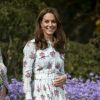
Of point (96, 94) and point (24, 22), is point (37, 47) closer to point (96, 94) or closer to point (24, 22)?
point (96, 94)

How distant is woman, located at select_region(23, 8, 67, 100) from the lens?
5402 millimetres

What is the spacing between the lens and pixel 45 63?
544cm

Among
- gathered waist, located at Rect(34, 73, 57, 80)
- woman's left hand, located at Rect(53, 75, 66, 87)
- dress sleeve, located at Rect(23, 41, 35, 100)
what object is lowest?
woman's left hand, located at Rect(53, 75, 66, 87)

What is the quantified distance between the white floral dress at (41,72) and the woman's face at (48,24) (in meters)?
0.16

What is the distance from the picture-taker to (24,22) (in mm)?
9305

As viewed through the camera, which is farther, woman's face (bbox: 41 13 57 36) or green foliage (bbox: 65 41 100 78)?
green foliage (bbox: 65 41 100 78)

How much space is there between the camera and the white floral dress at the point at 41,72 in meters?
5.39

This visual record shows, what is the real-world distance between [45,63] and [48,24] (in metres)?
0.38

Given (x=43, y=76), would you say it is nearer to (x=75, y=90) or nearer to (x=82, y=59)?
(x=75, y=90)

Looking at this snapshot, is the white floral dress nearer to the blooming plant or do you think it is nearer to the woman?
the woman

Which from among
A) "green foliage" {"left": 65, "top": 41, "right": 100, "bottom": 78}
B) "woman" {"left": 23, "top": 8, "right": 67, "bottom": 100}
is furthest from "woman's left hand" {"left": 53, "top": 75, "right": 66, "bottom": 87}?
"green foliage" {"left": 65, "top": 41, "right": 100, "bottom": 78}

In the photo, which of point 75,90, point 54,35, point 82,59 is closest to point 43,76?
point 54,35

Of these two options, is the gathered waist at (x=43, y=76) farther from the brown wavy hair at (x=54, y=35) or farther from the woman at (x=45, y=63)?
the brown wavy hair at (x=54, y=35)

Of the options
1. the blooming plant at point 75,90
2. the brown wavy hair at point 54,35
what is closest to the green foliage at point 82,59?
the blooming plant at point 75,90
